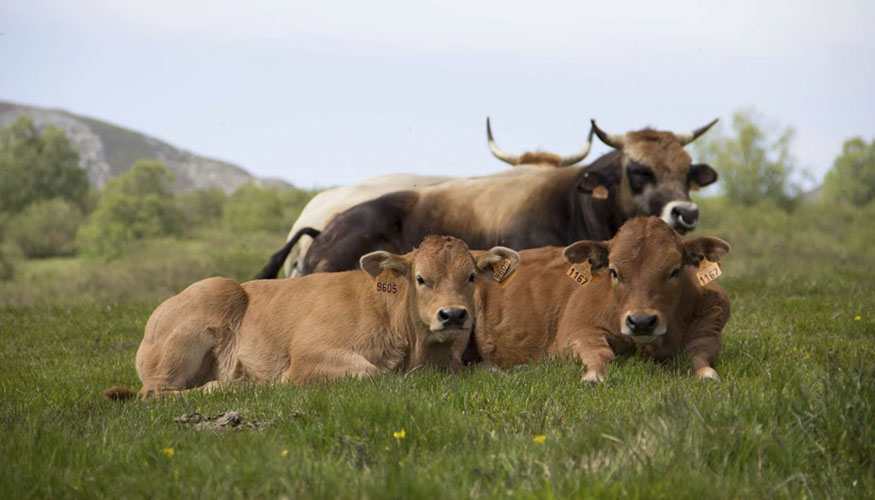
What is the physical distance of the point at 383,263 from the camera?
691cm

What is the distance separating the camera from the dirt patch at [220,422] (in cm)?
487

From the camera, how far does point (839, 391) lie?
421cm

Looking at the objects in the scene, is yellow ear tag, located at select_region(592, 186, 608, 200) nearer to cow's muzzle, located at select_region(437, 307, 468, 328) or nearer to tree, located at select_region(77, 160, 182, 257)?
cow's muzzle, located at select_region(437, 307, 468, 328)

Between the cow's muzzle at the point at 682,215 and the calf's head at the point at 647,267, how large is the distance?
3.12 m

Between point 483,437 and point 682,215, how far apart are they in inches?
252

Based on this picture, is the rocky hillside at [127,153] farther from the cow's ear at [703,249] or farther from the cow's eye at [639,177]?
the cow's ear at [703,249]

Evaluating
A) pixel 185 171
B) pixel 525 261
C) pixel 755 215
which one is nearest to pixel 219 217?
pixel 755 215

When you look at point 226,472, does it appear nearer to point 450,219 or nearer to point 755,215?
point 450,219

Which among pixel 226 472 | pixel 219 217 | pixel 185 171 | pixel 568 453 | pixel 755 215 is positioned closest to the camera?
pixel 226 472

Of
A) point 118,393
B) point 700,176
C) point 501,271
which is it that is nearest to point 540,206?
point 700,176

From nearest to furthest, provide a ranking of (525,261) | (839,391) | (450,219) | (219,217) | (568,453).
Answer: (568,453)
(839,391)
(525,261)
(450,219)
(219,217)

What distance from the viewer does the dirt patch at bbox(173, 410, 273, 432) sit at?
4.87 metres

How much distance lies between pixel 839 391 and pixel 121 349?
300 inches

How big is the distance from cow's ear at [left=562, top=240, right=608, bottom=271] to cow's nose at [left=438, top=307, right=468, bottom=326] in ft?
3.60
